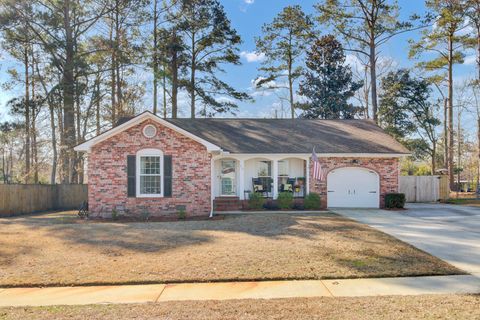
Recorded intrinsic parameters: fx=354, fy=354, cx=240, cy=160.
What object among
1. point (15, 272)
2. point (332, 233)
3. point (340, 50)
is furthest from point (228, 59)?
point (15, 272)

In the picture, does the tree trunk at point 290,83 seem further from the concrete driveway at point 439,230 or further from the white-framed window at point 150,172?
the white-framed window at point 150,172

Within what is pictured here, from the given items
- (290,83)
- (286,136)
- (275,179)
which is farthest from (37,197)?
(290,83)

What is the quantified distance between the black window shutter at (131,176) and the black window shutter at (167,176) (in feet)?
3.96

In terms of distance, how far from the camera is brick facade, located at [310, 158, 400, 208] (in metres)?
17.5

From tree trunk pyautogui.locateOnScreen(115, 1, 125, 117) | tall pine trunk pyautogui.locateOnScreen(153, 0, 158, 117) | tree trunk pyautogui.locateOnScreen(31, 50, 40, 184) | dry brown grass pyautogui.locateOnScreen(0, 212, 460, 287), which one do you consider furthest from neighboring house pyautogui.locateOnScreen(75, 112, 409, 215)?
tree trunk pyautogui.locateOnScreen(31, 50, 40, 184)

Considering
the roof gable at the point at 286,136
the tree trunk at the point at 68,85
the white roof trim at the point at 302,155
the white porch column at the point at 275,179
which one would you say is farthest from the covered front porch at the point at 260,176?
the tree trunk at the point at 68,85

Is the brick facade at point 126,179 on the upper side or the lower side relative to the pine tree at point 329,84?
lower

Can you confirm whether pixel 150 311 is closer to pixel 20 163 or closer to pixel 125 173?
pixel 125 173

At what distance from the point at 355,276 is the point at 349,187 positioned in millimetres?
11728

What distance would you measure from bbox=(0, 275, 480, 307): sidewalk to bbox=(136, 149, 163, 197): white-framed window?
8.86 meters

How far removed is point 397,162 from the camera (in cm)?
1764

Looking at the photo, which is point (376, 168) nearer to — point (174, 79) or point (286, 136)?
point (286, 136)

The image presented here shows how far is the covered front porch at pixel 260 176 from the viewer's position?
17.8m

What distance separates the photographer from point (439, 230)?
11.1 meters
